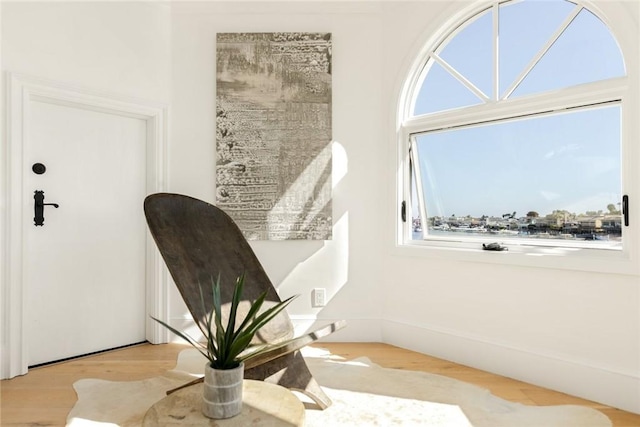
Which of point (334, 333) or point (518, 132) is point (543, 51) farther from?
point (334, 333)

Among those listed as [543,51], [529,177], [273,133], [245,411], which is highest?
[543,51]

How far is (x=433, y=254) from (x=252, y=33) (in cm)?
225

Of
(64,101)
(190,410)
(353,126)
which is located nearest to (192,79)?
(64,101)

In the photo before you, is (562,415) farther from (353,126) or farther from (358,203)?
(353,126)

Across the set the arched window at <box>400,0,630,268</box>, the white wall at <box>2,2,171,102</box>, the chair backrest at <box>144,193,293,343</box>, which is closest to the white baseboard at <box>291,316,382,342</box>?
the arched window at <box>400,0,630,268</box>

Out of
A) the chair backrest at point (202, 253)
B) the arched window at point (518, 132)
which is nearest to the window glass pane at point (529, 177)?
the arched window at point (518, 132)

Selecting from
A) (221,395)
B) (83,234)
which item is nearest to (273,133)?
(83,234)

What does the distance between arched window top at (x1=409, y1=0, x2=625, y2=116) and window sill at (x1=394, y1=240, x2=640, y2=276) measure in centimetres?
99

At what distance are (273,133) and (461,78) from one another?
1.48 meters

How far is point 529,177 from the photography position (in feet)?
8.66

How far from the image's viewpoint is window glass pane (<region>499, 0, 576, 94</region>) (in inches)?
100.0

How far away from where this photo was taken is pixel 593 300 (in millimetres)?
2258

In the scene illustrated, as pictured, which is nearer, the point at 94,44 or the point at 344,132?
the point at 94,44

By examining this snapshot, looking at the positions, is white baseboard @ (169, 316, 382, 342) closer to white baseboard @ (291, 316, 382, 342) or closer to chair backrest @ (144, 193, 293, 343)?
white baseboard @ (291, 316, 382, 342)
